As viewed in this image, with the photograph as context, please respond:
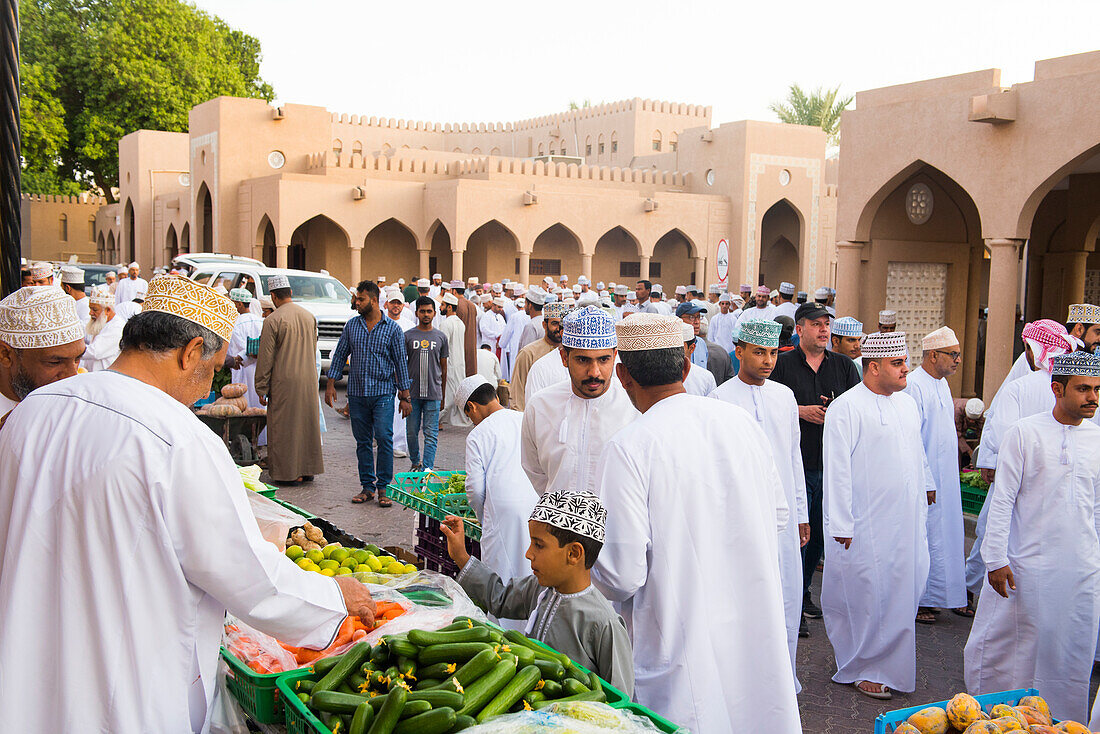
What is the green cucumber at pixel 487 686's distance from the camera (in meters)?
2.34

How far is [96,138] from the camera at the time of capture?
32.6 meters

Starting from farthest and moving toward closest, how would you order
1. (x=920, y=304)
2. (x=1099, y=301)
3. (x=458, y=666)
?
(x=1099, y=301), (x=920, y=304), (x=458, y=666)

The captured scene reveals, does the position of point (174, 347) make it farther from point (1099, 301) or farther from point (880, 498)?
point (1099, 301)

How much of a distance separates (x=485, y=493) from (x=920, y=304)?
9723mm

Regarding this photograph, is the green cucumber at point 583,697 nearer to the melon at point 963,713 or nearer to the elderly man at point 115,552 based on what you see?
the elderly man at point 115,552

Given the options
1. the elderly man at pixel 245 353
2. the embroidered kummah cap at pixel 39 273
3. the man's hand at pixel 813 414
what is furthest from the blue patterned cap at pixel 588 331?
the embroidered kummah cap at pixel 39 273

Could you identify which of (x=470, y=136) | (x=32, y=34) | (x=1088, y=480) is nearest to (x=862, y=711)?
(x=1088, y=480)

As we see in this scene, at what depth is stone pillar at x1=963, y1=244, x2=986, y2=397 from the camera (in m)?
13.1

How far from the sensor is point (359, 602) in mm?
2967

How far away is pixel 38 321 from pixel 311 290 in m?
12.1

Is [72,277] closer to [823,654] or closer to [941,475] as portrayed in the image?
[823,654]

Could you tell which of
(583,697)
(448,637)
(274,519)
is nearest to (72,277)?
(274,519)

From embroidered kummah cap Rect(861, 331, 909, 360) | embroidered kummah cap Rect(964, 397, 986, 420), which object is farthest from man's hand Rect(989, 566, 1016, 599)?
embroidered kummah cap Rect(964, 397, 986, 420)

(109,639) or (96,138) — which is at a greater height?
(96,138)
